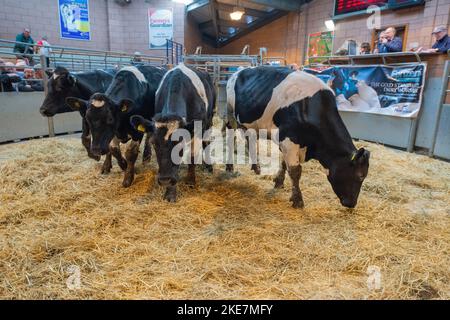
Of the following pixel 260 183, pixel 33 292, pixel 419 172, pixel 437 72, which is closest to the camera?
pixel 33 292

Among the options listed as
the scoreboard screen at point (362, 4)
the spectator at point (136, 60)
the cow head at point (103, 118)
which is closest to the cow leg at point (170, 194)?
the cow head at point (103, 118)

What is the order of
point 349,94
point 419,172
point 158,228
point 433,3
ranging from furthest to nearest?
point 433,3
point 349,94
point 419,172
point 158,228

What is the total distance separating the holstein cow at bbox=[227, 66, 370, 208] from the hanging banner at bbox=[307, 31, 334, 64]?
904 cm

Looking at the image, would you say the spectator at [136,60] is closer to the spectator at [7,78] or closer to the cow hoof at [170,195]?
the spectator at [7,78]

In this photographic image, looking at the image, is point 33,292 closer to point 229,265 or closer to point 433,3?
point 229,265

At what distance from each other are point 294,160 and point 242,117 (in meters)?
1.13

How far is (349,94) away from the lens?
7.22 meters

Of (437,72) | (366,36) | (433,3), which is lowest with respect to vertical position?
(437,72)

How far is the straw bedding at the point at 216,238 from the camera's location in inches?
81.7

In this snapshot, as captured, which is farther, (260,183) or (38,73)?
(38,73)

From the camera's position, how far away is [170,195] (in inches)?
135

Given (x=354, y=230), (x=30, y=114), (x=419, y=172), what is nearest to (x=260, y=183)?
(x=354, y=230)

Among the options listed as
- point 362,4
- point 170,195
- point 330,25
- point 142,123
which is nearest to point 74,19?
point 330,25

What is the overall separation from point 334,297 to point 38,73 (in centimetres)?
784
